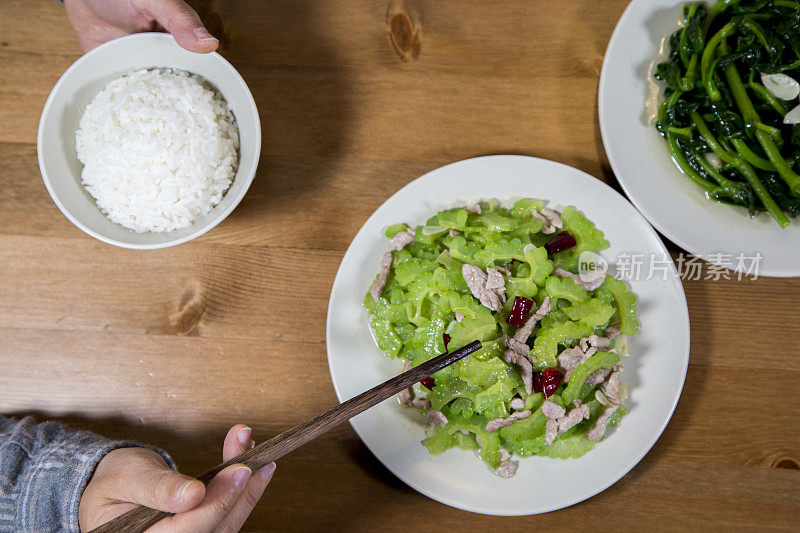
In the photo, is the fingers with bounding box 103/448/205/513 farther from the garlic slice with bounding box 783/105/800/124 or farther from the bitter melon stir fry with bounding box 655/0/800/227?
the garlic slice with bounding box 783/105/800/124

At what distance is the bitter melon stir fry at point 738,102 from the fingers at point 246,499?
1456 mm

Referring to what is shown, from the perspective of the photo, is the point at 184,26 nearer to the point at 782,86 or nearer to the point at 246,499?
the point at 246,499

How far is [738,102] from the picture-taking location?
1701mm

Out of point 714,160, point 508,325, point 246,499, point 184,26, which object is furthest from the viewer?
point 714,160

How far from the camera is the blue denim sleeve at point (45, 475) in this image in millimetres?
1513

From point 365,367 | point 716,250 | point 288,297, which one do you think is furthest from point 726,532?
point 288,297

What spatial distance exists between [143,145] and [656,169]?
147cm

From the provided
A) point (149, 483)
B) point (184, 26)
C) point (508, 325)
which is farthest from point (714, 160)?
point (149, 483)

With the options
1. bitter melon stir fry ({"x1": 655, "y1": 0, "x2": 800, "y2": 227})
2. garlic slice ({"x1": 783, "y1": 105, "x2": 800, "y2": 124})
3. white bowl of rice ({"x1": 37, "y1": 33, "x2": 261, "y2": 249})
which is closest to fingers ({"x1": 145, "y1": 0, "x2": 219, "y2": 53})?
white bowl of rice ({"x1": 37, "y1": 33, "x2": 261, "y2": 249})

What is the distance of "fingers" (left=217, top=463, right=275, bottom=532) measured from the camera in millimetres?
1374

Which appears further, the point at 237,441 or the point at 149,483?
the point at 237,441

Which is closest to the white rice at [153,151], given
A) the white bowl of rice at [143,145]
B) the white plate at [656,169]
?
the white bowl of rice at [143,145]

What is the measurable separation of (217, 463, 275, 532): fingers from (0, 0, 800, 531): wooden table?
402mm

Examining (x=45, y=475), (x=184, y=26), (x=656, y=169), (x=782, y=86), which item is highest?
(x=782, y=86)
